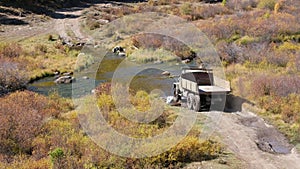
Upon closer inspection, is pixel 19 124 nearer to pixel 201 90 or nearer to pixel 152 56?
pixel 201 90

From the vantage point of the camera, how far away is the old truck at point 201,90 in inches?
738

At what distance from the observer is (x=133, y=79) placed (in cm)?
2688

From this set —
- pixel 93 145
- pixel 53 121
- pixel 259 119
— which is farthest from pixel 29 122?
pixel 259 119

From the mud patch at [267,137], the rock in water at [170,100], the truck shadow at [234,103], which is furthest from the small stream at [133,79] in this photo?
the mud patch at [267,137]

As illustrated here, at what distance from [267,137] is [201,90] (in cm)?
417

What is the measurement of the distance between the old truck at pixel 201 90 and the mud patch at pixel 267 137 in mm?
1695

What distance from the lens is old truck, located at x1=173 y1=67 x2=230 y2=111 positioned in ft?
61.5

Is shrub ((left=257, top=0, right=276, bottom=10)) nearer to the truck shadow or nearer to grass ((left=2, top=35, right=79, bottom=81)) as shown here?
grass ((left=2, top=35, right=79, bottom=81))

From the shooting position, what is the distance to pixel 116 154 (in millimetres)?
12375

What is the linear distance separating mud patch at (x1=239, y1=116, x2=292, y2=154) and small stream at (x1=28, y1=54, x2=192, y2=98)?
680 centimetres

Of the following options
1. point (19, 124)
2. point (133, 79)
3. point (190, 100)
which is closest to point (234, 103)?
point (190, 100)

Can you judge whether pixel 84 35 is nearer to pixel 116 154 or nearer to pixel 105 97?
pixel 105 97

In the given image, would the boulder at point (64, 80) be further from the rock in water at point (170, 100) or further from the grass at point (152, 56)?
the rock in water at point (170, 100)

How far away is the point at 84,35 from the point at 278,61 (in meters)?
23.6
